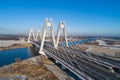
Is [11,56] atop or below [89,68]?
below

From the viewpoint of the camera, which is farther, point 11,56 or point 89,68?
point 11,56

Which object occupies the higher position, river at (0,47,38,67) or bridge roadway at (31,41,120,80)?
bridge roadway at (31,41,120,80)

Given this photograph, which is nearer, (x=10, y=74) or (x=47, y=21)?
(x=10, y=74)

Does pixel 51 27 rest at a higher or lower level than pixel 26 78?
higher

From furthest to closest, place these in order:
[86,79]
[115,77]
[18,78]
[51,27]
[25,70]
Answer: [51,27] < [25,70] < [18,78] < [115,77] < [86,79]

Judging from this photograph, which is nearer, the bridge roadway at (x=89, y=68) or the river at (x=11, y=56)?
the bridge roadway at (x=89, y=68)

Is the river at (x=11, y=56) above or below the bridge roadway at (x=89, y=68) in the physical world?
below

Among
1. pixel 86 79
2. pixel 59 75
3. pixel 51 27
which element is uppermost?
pixel 51 27

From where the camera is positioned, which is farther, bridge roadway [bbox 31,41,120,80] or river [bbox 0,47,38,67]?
river [bbox 0,47,38,67]

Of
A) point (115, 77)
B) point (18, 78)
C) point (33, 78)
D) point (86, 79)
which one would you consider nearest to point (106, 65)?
point (115, 77)

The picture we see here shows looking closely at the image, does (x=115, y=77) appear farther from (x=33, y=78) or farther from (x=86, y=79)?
(x=33, y=78)

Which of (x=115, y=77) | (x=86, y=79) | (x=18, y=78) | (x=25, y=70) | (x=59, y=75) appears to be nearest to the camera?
(x=86, y=79)
